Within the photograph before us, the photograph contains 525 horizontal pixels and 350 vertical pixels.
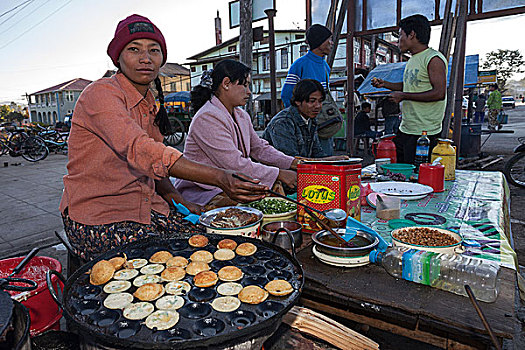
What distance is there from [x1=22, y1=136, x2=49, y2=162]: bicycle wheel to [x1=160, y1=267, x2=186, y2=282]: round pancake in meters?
13.0

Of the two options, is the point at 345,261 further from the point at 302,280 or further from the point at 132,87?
the point at 132,87

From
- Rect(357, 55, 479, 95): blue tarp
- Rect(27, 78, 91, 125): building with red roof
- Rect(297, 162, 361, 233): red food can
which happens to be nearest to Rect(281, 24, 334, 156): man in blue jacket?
Rect(297, 162, 361, 233): red food can

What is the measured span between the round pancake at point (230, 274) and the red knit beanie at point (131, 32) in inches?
52.4

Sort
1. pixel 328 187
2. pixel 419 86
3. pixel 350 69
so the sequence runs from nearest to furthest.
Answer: pixel 328 187
pixel 419 86
pixel 350 69

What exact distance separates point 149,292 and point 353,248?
0.78 metres

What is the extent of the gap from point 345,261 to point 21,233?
4599 mm

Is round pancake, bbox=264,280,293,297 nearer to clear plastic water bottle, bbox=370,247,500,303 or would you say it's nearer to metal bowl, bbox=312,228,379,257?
metal bowl, bbox=312,228,379,257

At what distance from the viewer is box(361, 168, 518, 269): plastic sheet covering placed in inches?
56.8

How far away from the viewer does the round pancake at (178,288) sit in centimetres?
120

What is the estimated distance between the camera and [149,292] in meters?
1.17

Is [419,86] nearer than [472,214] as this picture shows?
No

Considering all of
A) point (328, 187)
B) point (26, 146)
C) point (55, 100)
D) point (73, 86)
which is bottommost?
point (26, 146)

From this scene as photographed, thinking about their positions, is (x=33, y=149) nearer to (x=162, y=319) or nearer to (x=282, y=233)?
(x=282, y=233)

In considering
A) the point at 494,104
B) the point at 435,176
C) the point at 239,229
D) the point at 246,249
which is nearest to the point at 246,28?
the point at 435,176
